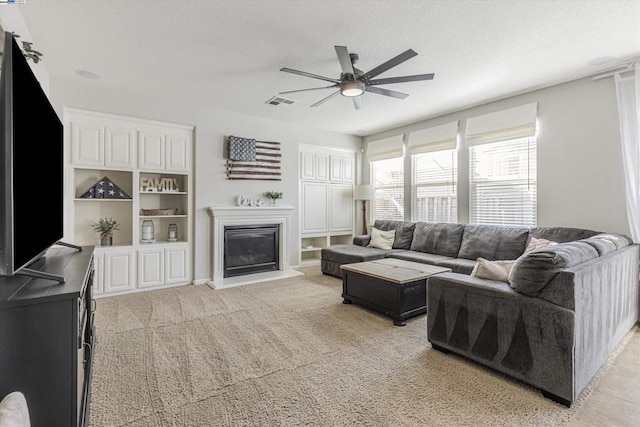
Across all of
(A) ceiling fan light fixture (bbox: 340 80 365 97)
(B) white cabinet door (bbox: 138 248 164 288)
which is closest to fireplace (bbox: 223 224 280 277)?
(B) white cabinet door (bbox: 138 248 164 288)

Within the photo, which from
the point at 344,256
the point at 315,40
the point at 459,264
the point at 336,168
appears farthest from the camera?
the point at 336,168

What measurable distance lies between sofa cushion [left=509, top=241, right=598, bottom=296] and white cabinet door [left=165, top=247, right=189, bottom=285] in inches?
166

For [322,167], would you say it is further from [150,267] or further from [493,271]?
[493,271]

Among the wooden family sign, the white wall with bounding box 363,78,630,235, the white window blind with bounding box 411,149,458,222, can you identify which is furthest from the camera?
the white window blind with bounding box 411,149,458,222

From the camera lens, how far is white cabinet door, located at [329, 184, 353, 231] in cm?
641

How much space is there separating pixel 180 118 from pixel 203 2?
257cm

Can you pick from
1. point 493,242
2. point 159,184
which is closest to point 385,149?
point 493,242

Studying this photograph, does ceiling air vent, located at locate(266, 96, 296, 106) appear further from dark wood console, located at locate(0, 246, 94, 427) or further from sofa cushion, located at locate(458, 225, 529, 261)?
dark wood console, located at locate(0, 246, 94, 427)

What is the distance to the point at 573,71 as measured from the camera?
351cm

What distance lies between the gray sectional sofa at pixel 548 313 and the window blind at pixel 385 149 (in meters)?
3.63

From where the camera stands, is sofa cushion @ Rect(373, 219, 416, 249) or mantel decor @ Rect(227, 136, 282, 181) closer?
mantel decor @ Rect(227, 136, 282, 181)

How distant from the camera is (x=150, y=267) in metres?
4.35

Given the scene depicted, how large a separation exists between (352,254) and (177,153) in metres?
3.05

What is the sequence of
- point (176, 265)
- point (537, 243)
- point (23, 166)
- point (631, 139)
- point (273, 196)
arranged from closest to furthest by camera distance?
point (23, 166)
point (631, 139)
point (537, 243)
point (176, 265)
point (273, 196)
